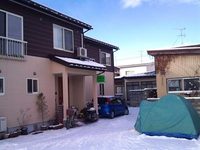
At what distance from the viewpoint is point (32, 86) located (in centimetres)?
1656

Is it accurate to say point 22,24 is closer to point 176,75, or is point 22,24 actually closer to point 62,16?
point 62,16

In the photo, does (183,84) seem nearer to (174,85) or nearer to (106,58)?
(174,85)

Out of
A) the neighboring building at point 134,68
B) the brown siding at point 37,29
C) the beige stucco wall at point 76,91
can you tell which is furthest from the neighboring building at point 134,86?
the brown siding at point 37,29

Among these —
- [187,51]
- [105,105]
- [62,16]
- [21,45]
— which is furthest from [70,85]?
[187,51]

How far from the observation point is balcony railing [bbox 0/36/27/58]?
14.6 m

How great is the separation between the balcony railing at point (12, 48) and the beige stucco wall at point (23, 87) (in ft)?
0.99

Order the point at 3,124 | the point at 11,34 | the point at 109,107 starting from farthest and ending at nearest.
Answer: the point at 109,107, the point at 11,34, the point at 3,124

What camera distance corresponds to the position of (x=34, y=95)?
16.6 metres

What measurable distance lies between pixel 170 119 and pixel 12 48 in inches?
306

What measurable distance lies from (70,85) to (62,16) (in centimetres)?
481

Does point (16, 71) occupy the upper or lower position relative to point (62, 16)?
lower

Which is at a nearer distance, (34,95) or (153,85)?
(34,95)

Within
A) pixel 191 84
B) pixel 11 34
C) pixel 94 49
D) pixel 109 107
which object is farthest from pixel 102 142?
pixel 94 49

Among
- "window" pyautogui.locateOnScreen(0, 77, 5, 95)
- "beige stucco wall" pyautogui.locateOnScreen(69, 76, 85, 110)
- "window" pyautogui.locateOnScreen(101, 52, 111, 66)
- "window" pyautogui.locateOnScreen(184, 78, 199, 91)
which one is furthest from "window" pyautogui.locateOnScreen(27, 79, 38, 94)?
"window" pyautogui.locateOnScreen(101, 52, 111, 66)
